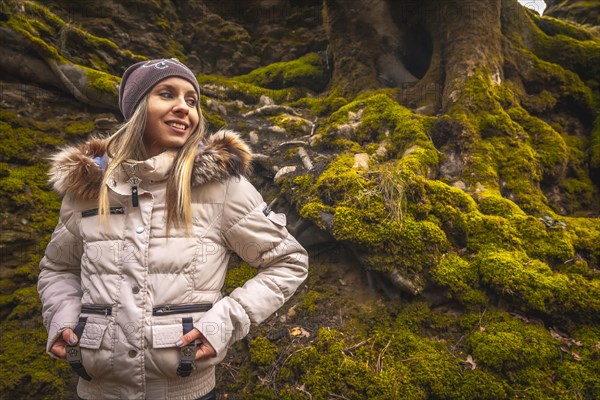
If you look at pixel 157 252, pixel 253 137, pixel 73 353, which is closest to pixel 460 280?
pixel 157 252

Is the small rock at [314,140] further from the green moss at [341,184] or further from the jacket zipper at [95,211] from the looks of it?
the jacket zipper at [95,211]

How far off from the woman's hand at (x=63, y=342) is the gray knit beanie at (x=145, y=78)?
58.8 inches

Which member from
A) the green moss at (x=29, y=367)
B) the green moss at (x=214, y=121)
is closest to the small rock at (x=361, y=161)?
the green moss at (x=214, y=121)

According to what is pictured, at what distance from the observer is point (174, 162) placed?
206 cm

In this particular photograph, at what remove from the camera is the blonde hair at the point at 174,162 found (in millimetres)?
1920

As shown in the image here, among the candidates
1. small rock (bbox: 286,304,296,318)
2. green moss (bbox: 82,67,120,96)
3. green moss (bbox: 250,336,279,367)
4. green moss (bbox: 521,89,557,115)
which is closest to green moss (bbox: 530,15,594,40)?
green moss (bbox: 521,89,557,115)

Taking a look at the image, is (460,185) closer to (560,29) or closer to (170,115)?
(170,115)

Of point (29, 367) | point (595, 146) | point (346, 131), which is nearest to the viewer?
point (29, 367)

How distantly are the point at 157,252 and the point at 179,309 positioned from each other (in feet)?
1.17

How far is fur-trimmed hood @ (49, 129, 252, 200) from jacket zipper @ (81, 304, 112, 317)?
2.25ft

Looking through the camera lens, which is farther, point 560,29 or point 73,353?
point 560,29

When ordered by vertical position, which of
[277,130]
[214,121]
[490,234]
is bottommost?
[490,234]

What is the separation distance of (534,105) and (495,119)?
5.27ft

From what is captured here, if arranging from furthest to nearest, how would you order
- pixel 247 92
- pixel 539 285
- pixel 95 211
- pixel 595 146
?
pixel 247 92 → pixel 595 146 → pixel 539 285 → pixel 95 211
